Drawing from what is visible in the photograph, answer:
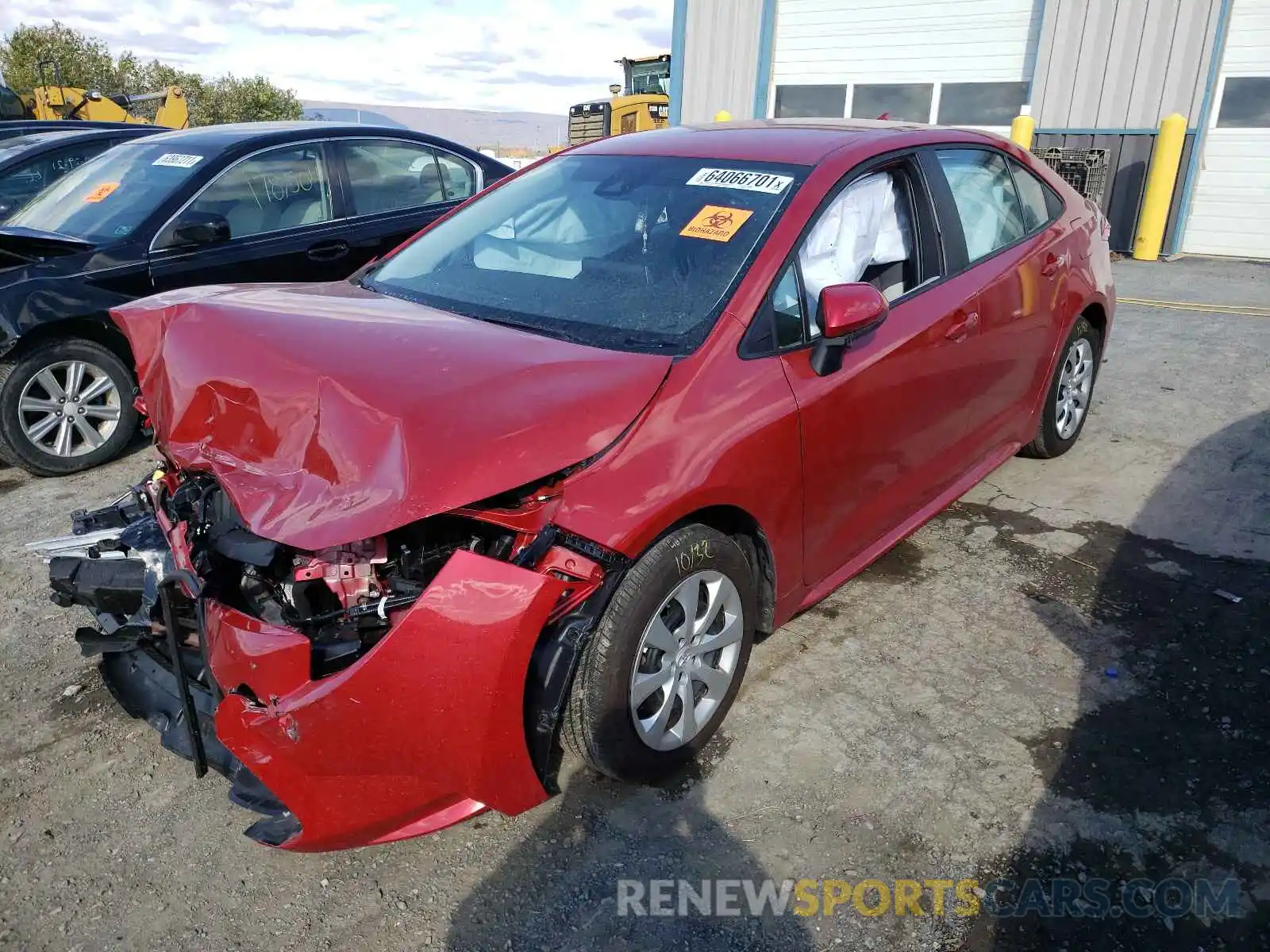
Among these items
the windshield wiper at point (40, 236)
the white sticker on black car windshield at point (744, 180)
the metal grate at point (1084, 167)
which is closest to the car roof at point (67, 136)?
the windshield wiper at point (40, 236)

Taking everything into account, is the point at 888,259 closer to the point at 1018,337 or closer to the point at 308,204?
the point at 1018,337

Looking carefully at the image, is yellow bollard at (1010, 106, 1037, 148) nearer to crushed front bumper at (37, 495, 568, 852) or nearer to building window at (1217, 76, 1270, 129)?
Result: building window at (1217, 76, 1270, 129)

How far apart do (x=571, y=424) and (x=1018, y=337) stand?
2.45 meters

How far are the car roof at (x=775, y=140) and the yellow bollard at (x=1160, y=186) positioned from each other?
11026mm

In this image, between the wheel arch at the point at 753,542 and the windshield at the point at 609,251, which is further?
the windshield at the point at 609,251

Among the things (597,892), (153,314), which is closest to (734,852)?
(597,892)

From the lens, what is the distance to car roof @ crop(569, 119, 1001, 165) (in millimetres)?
3154

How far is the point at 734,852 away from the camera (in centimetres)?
237

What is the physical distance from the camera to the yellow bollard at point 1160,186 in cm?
1262

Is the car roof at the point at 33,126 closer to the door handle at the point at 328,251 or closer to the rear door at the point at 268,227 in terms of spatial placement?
the rear door at the point at 268,227

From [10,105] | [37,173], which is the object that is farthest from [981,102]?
[10,105]

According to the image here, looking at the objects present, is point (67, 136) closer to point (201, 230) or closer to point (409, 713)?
point (201, 230)

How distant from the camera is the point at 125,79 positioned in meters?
37.0

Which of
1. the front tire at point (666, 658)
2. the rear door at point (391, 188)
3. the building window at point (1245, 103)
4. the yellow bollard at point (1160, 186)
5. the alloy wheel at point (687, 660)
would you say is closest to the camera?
the front tire at point (666, 658)
